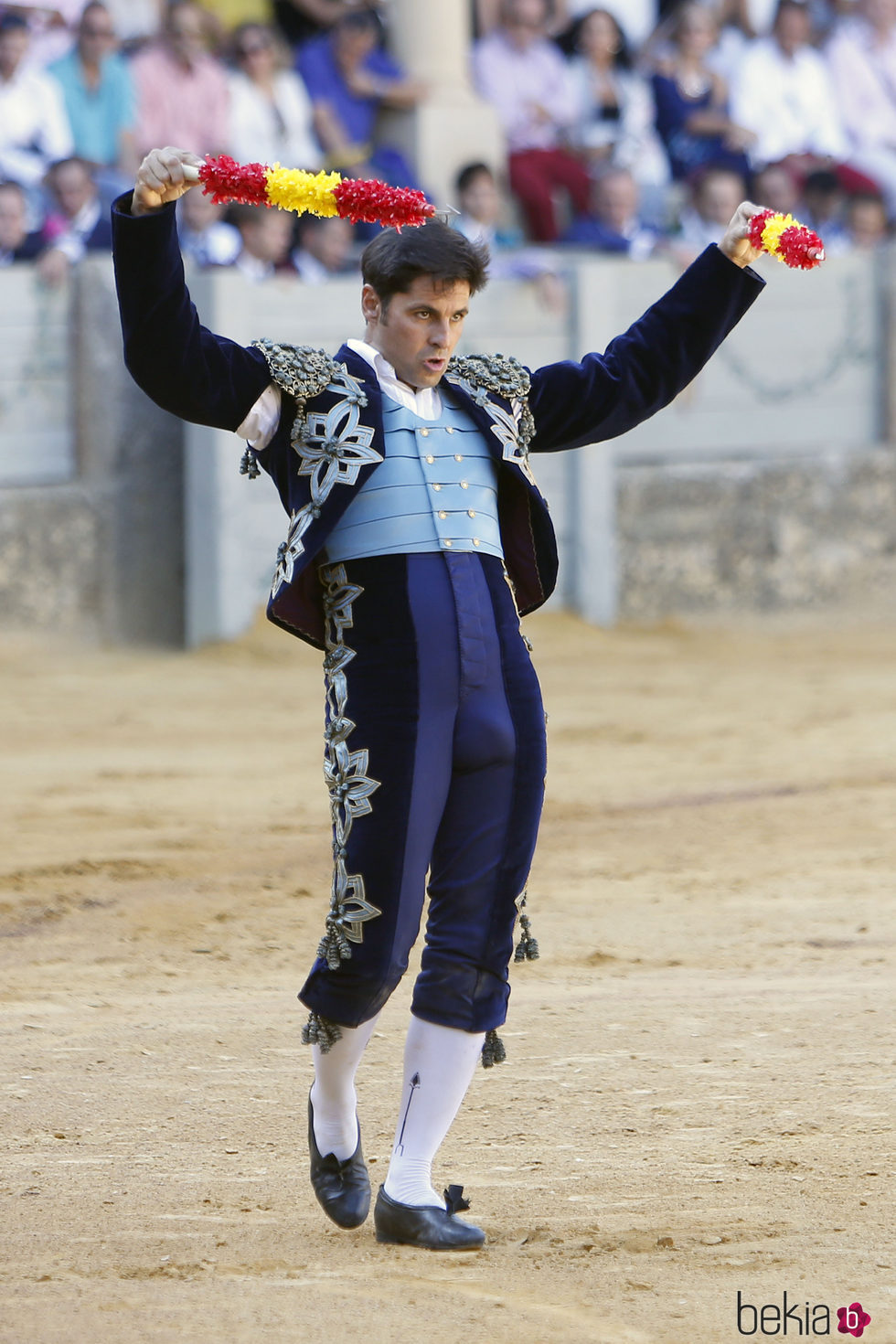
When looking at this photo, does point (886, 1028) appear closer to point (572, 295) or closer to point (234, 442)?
point (234, 442)

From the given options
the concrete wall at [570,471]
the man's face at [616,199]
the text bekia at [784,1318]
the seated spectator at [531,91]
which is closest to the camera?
the text bekia at [784,1318]

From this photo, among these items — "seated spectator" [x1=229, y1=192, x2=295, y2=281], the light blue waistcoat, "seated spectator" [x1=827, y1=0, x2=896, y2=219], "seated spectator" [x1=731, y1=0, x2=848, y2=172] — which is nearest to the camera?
the light blue waistcoat

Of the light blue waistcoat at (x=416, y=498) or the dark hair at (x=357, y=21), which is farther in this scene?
the dark hair at (x=357, y=21)

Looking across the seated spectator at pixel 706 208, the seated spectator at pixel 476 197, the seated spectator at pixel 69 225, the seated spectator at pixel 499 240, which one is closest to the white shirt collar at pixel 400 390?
the seated spectator at pixel 69 225

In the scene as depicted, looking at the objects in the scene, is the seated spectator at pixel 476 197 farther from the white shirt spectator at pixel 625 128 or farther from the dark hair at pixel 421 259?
the dark hair at pixel 421 259

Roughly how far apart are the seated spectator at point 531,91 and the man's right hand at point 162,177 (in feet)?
29.7

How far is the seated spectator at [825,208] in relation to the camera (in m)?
12.0

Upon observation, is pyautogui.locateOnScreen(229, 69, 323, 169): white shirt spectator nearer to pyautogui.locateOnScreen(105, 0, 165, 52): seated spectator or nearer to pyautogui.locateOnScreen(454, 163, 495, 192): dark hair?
pyautogui.locateOnScreen(105, 0, 165, 52): seated spectator

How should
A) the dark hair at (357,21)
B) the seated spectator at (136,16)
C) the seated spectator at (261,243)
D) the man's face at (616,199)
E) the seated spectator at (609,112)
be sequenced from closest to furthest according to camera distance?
the seated spectator at (261,243)
the seated spectator at (136,16)
the dark hair at (357,21)
the man's face at (616,199)
the seated spectator at (609,112)

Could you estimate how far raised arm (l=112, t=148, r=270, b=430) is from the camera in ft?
9.12

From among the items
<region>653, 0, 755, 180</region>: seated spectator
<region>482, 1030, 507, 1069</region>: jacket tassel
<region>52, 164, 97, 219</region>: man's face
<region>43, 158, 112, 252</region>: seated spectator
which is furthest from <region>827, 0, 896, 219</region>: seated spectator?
<region>482, 1030, 507, 1069</region>: jacket tassel

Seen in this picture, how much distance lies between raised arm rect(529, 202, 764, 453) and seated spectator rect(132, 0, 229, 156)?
7.49 metres

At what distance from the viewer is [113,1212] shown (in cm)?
317

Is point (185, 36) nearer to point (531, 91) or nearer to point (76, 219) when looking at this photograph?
point (76, 219)
